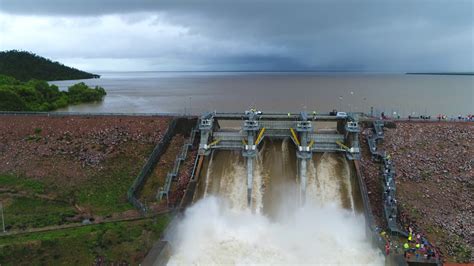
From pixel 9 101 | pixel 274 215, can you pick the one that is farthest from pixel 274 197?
pixel 9 101

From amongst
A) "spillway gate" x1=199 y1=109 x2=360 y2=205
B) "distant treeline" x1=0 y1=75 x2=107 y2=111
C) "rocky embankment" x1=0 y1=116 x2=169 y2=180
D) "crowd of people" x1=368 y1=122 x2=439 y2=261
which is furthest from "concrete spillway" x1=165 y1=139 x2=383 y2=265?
"distant treeline" x1=0 y1=75 x2=107 y2=111

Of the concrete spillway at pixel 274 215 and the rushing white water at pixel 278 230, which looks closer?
the rushing white water at pixel 278 230

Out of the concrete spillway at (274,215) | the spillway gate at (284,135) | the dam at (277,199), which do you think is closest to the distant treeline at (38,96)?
the dam at (277,199)

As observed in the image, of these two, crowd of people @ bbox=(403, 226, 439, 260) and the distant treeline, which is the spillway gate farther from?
the distant treeline

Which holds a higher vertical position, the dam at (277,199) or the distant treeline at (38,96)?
the distant treeline at (38,96)

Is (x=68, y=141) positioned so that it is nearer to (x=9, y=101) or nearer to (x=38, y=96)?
(x=9, y=101)

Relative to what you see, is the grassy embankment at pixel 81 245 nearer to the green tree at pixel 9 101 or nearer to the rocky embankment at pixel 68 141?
the rocky embankment at pixel 68 141

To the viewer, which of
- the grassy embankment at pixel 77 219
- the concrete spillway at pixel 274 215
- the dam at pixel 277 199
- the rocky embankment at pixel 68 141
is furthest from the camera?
the rocky embankment at pixel 68 141
